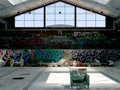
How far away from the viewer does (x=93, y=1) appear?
4662cm

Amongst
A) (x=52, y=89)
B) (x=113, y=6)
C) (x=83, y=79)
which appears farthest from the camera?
(x=113, y=6)

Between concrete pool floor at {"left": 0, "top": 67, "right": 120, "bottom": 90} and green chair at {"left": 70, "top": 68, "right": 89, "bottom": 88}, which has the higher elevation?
green chair at {"left": 70, "top": 68, "right": 89, "bottom": 88}

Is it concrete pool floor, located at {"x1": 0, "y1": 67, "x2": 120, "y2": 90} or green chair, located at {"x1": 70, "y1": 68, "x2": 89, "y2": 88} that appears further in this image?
green chair, located at {"x1": 70, "y1": 68, "x2": 89, "y2": 88}

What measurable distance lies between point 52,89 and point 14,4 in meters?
28.0

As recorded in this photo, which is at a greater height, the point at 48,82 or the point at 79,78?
the point at 79,78

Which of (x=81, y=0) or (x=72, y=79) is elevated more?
(x=81, y=0)

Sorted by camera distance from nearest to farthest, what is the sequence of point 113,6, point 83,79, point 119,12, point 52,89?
point 52,89, point 83,79, point 113,6, point 119,12

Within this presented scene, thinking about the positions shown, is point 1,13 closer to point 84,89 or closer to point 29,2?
point 29,2

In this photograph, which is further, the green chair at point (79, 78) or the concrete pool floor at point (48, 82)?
the green chair at point (79, 78)

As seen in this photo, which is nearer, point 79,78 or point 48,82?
point 79,78

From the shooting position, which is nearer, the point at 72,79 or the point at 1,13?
the point at 72,79

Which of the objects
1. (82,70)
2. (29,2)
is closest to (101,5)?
(29,2)

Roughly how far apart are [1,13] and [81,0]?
11.6m

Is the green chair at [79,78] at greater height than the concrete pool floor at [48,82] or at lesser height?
greater
